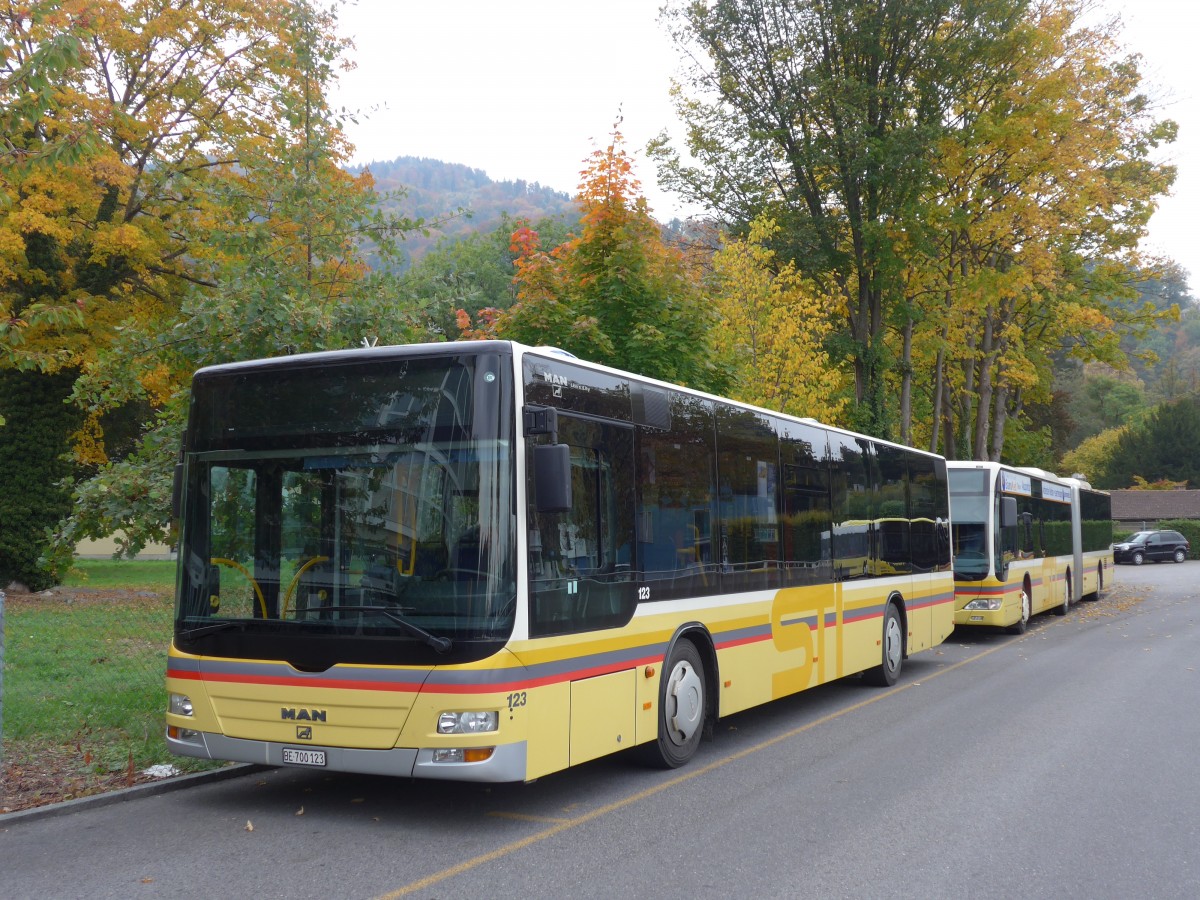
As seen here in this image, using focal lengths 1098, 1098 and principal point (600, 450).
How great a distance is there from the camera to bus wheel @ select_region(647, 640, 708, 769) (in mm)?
8391

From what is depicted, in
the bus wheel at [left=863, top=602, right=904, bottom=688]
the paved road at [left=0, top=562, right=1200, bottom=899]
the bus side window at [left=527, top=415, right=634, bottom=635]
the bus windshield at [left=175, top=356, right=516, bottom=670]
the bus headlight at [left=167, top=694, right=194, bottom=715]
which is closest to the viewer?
the paved road at [left=0, top=562, right=1200, bottom=899]

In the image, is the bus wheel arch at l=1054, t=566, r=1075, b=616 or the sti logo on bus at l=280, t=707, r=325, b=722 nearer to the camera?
the sti logo on bus at l=280, t=707, r=325, b=722

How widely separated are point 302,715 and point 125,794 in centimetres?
175

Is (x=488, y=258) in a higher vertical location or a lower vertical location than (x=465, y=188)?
lower

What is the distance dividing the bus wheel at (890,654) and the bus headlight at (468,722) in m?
8.45

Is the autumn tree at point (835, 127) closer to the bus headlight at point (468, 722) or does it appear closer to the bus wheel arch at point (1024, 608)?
the bus wheel arch at point (1024, 608)

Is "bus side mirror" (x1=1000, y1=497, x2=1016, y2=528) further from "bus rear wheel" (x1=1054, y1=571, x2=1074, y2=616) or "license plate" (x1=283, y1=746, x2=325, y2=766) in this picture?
"license plate" (x1=283, y1=746, x2=325, y2=766)

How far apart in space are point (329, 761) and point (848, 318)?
25.5m

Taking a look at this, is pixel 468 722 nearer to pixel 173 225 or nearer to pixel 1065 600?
pixel 173 225

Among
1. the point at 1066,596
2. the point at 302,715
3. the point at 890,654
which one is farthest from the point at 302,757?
the point at 1066,596

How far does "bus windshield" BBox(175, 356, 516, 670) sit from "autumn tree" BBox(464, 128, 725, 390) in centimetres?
760

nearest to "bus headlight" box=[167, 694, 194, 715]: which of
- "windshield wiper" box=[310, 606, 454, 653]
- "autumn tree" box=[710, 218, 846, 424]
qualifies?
"windshield wiper" box=[310, 606, 454, 653]

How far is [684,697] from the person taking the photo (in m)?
8.67

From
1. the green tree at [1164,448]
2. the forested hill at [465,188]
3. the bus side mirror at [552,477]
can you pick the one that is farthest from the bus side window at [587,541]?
the forested hill at [465,188]
